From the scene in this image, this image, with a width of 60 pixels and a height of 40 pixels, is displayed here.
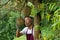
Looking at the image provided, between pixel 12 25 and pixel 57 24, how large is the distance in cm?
431

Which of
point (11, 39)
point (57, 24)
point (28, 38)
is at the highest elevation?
point (57, 24)

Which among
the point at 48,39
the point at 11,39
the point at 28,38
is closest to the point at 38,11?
the point at 48,39

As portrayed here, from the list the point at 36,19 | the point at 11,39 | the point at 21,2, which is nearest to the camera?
the point at 36,19

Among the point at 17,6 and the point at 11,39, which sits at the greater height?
the point at 17,6

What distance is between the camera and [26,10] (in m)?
2.21

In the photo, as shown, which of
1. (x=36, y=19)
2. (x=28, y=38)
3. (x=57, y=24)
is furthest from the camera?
(x=28, y=38)

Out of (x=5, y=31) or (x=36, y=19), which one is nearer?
(x=36, y=19)

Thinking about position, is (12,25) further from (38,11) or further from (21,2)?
(38,11)

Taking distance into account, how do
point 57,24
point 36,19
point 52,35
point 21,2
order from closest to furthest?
point 57,24, point 52,35, point 36,19, point 21,2

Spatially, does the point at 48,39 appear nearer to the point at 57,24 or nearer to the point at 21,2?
the point at 57,24

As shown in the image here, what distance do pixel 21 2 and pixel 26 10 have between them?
11 cm

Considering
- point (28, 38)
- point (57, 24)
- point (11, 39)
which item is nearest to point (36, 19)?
point (57, 24)

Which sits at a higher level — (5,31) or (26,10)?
(26,10)

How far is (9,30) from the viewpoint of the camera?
17.8 feet
